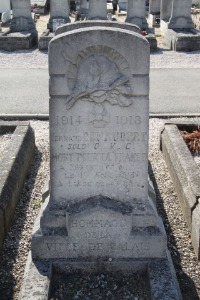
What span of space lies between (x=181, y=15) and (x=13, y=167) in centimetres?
1424

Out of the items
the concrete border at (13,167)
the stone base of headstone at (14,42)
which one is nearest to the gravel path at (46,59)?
the stone base of headstone at (14,42)

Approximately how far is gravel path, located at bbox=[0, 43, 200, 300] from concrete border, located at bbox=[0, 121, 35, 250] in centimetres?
12

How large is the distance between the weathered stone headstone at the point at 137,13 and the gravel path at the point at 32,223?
10.3 meters

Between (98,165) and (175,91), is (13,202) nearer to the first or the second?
(98,165)

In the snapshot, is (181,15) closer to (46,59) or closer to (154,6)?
(46,59)

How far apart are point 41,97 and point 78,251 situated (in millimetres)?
6867

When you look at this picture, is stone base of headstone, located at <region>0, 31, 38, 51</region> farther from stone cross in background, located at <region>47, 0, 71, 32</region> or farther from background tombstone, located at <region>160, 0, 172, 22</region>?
background tombstone, located at <region>160, 0, 172, 22</region>

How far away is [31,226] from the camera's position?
5453 millimetres

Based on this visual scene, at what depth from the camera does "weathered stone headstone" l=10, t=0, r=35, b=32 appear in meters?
18.6

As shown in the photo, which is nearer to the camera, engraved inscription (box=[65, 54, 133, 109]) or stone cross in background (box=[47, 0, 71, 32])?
engraved inscription (box=[65, 54, 133, 109])

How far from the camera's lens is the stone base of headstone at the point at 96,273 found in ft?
13.2

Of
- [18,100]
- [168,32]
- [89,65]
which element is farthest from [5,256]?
[168,32]

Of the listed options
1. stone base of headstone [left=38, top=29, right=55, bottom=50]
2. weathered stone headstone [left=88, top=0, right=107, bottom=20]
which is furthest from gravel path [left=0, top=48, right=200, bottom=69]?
weathered stone headstone [left=88, top=0, right=107, bottom=20]

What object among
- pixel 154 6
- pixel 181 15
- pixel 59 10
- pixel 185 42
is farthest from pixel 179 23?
pixel 154 6
